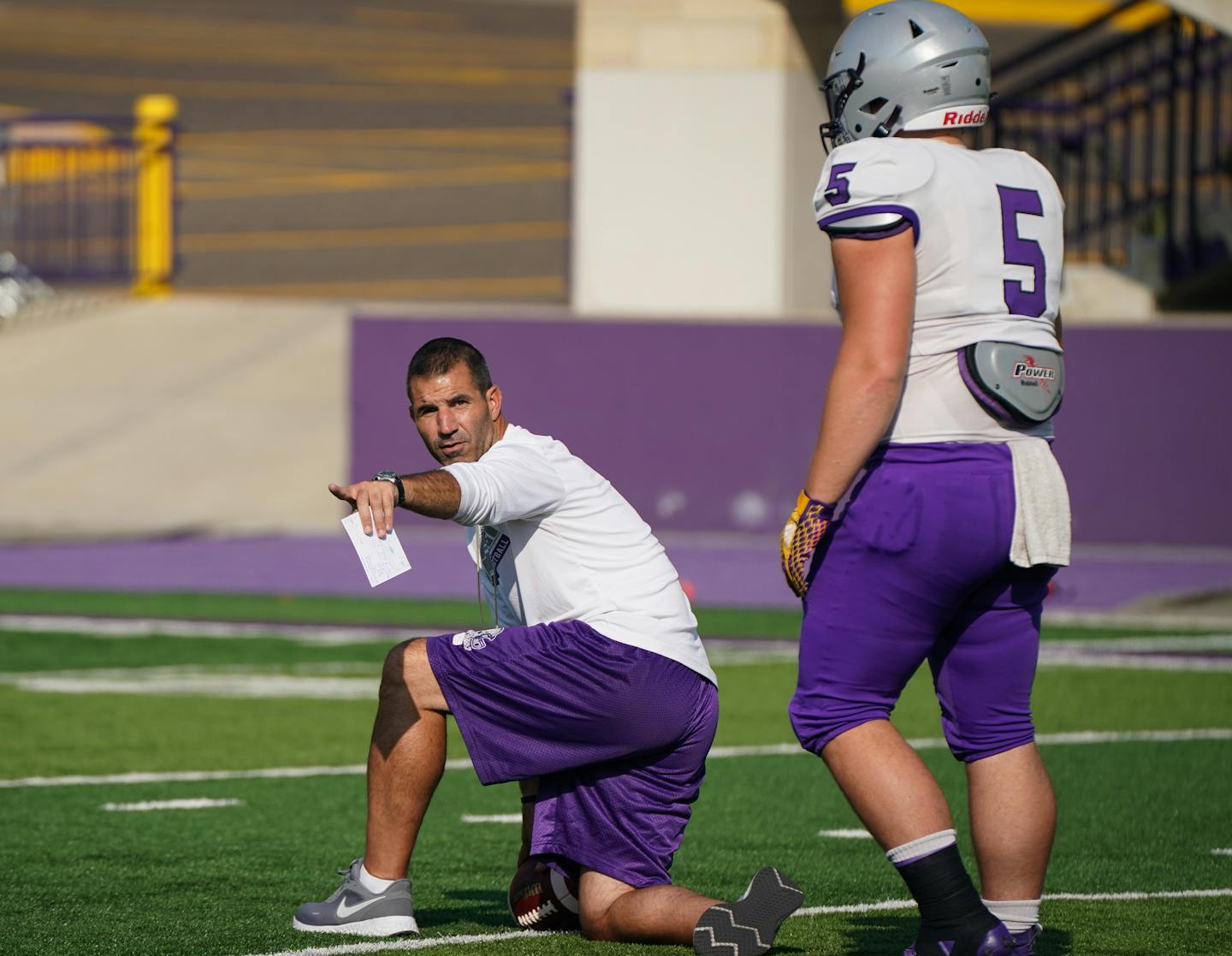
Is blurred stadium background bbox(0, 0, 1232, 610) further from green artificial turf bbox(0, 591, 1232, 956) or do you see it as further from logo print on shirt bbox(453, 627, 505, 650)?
logo print on shirt bbox(453, 627, 505, 650)

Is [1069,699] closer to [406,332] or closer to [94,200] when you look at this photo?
[406,332]

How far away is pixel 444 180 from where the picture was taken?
3384 centimetres

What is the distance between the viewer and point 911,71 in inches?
192

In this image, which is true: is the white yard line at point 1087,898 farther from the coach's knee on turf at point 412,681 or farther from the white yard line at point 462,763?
the white yard line at point 462,763

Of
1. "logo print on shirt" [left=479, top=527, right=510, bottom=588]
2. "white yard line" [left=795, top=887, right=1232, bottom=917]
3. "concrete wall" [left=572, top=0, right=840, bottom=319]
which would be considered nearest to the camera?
"logo print on shirt" [left=479, top=527, right=510, bottom=588]

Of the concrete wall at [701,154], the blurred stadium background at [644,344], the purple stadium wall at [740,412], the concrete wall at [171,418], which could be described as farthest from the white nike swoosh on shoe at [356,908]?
the concrete wall at [171,418]

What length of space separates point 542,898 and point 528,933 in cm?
9

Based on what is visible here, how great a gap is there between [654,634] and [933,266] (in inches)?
45.5

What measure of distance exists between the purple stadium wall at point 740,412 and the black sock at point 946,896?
1130cm

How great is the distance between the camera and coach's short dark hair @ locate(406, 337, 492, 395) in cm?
541

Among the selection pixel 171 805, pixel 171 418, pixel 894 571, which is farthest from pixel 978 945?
pixel 171 418

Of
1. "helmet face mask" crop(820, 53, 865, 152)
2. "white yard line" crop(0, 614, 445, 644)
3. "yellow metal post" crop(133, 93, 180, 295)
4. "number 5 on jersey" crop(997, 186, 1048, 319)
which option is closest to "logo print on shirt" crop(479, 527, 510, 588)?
"helmet face mask" crop(820, 53, 865, 152)

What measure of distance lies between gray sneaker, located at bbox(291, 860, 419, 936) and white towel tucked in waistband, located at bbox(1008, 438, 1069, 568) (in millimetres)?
1672

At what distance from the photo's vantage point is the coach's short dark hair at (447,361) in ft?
17.7
